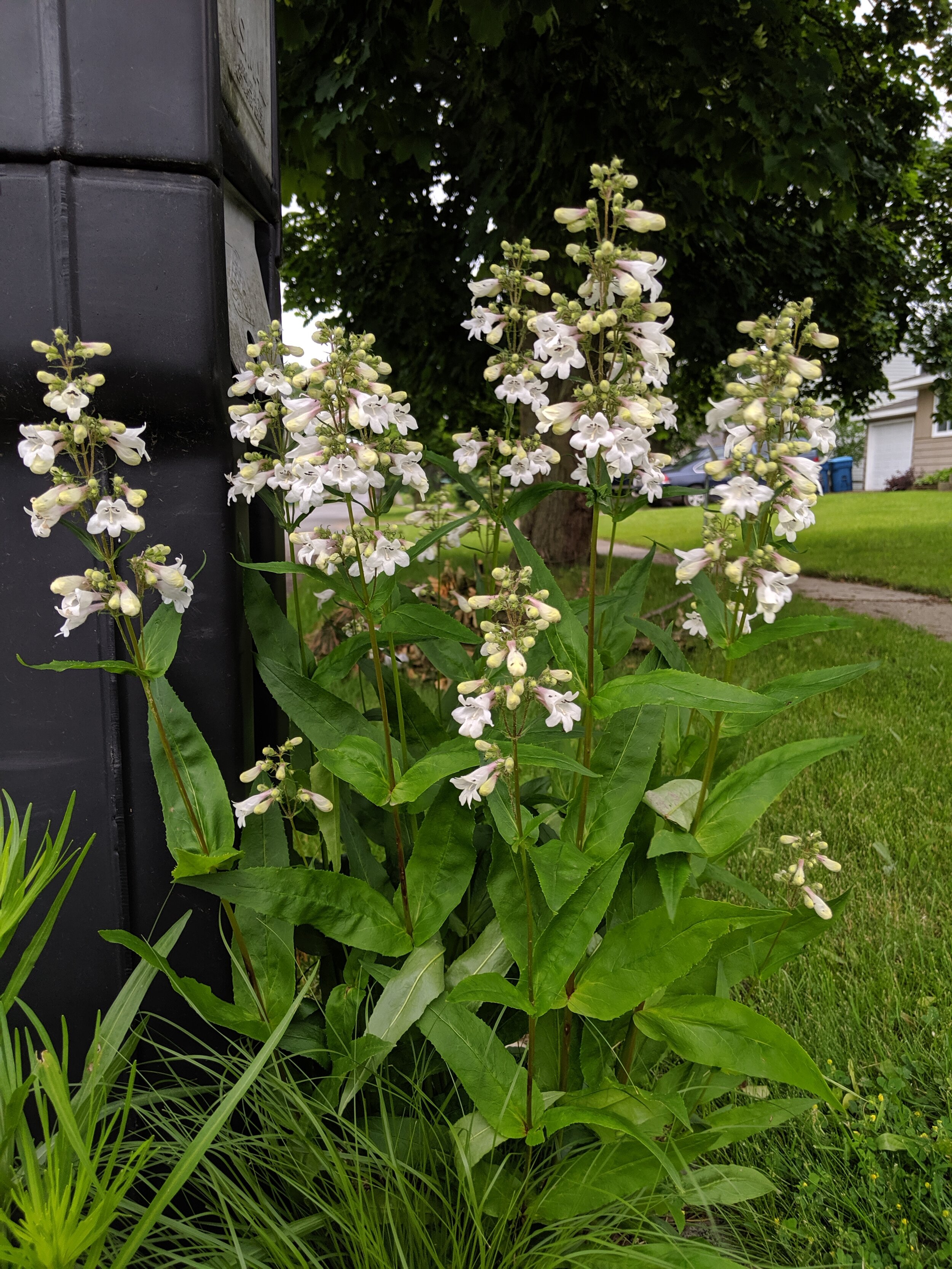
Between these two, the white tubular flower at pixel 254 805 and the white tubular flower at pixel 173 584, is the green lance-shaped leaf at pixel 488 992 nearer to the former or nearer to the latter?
the white tubular flower at pixel 254 805

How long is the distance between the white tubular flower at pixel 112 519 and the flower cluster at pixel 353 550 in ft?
0.97

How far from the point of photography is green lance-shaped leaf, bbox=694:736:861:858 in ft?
4.89

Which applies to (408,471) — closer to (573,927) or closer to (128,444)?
(128,444)

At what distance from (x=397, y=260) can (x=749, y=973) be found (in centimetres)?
747

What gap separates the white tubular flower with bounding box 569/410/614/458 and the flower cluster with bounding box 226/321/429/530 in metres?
0.34

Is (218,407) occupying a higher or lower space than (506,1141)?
higher

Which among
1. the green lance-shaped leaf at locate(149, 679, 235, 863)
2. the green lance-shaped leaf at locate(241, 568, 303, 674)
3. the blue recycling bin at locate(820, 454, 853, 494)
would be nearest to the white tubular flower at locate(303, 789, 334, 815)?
the green lance-shaped leaf at locate(149, 679, 235, 863)

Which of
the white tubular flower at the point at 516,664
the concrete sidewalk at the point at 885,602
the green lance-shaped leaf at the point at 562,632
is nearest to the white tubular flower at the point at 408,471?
the green lance-shaped leaf at the point at 562,632

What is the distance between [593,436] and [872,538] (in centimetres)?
1355

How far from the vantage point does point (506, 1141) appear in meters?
1.61

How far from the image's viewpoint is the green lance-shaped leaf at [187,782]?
1545mm

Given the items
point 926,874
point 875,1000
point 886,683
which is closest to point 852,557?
point 886,683

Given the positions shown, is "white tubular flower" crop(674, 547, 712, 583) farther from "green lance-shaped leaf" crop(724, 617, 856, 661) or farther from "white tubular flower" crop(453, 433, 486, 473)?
"white tubular flower" crop(453, 433, 486, 473)

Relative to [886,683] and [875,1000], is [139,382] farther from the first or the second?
[886,683]
